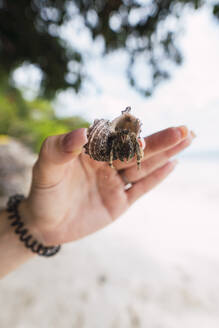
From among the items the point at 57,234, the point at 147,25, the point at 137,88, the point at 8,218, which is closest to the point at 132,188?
the point at 57,234

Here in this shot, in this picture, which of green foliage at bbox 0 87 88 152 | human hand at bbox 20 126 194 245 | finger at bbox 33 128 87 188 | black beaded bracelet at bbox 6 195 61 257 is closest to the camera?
finger at bbox 33 128 87 188

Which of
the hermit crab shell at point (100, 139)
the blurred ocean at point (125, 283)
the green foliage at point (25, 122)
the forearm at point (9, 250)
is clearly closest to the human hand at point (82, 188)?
the forearm at point (9, 250)

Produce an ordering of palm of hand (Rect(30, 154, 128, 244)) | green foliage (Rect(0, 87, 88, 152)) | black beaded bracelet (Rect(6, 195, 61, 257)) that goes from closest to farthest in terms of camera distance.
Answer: palm of hand (Rect(30, 154, 128, 244)) < black beaded bracelet (Rect(6, 195, 61, 257)) < green foliage (Rect(0, 87, 88, 152))

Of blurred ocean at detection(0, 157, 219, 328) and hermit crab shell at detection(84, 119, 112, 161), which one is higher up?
hermit crab shell at detection(84, 119, 112, 161)

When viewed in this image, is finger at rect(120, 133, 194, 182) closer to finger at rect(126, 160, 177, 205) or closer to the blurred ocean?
finger at rect(126, 160, 177, 205)

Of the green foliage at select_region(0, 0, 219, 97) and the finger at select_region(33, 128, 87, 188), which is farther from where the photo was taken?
the green foliage at select_region(0, 0, 219, 97)

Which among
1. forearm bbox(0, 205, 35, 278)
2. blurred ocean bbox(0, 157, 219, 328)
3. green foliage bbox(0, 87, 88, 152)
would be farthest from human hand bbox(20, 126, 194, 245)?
green foliage bbox(0, 87, 88, 152)

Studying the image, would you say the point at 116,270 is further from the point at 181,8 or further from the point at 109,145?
the point at 181,8
